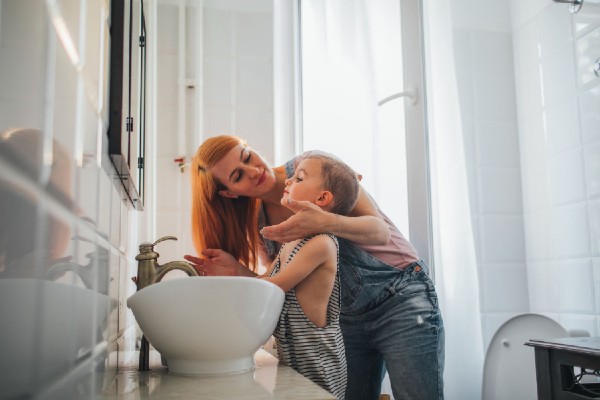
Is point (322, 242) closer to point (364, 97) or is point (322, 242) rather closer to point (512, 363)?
point (512, 363)

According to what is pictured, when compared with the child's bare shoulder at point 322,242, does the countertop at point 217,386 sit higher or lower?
lower

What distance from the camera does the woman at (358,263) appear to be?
4.45 ft

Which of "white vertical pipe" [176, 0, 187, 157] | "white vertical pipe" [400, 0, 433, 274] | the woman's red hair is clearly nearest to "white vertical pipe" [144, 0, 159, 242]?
"white vertical pipe" [176, 0, 187, 157]

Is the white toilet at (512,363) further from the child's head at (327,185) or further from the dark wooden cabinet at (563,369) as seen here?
the child's head at (327,185)

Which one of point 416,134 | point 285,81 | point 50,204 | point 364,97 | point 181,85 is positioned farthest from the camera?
point 285,81

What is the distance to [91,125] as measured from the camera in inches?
24.7

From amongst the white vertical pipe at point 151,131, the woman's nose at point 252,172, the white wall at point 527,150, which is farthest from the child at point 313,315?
the white vertical pipe at point 151,131

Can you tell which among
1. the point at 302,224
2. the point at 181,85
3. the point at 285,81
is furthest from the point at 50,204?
the point at 285,81

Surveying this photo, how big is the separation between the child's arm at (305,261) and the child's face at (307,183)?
272mm

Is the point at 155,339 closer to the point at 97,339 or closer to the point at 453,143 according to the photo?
the point at 97,339

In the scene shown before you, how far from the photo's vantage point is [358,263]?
1427mm

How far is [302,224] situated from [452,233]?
2.25 feet

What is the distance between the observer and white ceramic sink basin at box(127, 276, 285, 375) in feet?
2.53

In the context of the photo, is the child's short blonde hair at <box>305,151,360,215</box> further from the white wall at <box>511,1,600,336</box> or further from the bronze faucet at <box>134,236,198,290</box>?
the white wall at <box>511,1,600,336</box>
